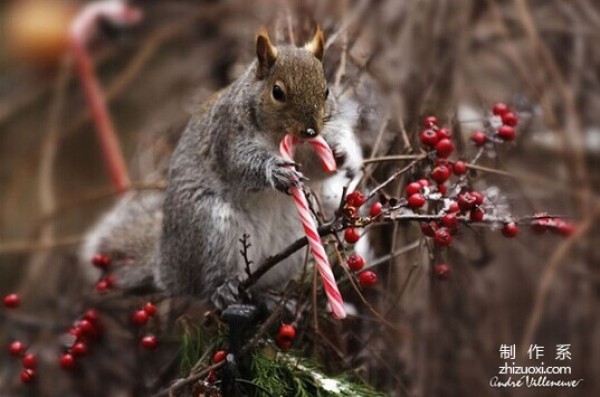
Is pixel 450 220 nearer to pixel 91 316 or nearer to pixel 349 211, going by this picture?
pixel 349 211

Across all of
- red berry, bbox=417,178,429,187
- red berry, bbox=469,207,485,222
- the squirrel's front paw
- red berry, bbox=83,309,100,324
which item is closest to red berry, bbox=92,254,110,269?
red berry, bbox=83,309,100,324

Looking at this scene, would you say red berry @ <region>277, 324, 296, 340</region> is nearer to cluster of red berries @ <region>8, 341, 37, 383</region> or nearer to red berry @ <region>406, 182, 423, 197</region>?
red berry @ <region>406, 182, 423, 197</region>

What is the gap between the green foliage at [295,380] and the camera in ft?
4.87

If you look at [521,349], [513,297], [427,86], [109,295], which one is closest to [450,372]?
[521,349]

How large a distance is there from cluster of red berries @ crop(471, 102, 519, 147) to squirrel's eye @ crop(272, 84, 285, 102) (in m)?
0.34

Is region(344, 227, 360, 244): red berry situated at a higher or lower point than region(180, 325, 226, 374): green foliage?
higher

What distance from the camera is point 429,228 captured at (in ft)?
4.84

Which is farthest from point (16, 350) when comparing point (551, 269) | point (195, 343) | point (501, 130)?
point (551, 269)

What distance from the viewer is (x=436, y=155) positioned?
5.27 ft

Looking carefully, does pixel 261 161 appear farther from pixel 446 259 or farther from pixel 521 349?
pixel 521 349

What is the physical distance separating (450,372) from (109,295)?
34.5 inches

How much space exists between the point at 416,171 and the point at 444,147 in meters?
0.07

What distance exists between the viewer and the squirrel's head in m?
1.55

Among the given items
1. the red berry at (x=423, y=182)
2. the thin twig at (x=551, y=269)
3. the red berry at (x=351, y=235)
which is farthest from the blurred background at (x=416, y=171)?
the red berry at (x=351, y=235)
